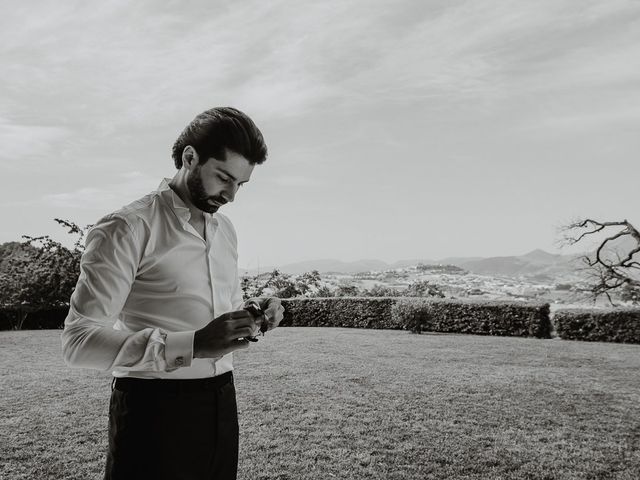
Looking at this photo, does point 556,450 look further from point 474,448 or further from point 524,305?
point 524,305

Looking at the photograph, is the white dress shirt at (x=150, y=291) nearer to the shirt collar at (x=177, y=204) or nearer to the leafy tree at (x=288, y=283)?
the shirt collar at (x=177, y=204)

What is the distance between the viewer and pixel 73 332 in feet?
4.90

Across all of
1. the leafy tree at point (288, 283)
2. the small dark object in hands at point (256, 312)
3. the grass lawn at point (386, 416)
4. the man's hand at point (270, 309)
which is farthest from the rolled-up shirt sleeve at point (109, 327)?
the leafy tree at point (288, 283)

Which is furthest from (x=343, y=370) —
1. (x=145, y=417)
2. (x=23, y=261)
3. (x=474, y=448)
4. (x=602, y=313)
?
(x=23, y=261)

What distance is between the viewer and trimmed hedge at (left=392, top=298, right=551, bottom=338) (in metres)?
16.3

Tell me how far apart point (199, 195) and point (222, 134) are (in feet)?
0.78

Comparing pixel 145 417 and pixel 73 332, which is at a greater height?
pixel 73 332

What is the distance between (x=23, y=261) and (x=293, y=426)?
15009mm

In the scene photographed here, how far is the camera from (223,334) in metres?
1.50

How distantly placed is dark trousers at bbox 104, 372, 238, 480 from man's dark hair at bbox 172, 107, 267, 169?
819 mm

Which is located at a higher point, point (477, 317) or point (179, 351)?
point (179, 351)

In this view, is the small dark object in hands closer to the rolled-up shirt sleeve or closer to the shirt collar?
the rolled-up shirt sleeve

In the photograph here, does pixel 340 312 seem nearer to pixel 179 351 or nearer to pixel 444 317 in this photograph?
pixel 444 317

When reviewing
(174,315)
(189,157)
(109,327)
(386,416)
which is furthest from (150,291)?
(386,416)
